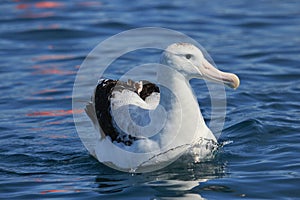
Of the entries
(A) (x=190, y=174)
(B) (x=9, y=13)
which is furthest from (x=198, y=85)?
(B) (x=9, y=13)

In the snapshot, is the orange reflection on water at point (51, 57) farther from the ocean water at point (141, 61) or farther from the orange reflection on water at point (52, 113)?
the orange reflection on water at point (52, 113)

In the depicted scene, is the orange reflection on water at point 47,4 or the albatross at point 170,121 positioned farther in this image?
the orange reflection on water at point 47,4

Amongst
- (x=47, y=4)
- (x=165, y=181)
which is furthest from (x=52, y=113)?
(x=47, y=4)

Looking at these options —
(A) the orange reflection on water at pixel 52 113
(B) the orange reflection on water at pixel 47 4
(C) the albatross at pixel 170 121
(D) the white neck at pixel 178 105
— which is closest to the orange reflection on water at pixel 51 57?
(A) the orange reflection on water at pixel 52 113

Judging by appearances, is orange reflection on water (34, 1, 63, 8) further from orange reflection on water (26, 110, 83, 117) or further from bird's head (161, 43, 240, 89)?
bird's head (161, 43, 240, 89)

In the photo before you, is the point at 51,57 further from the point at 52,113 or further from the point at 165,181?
A: the point at 165,181

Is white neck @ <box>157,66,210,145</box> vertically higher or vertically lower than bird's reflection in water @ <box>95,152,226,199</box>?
higher

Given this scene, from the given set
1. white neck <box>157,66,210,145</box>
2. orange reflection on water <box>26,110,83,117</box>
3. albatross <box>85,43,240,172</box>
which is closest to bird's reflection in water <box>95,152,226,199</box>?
albatross <box>85,43,240,172</box>

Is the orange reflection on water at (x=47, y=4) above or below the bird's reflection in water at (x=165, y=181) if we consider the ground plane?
above

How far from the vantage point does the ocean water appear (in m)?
7.78

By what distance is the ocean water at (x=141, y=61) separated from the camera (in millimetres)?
7777

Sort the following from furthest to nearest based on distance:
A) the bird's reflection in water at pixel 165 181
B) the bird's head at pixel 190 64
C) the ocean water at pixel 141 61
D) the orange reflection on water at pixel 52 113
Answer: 1. the orange reflection on water at pixel 52 113
2. the ocean water at pixel 141 61
3. the bird's head at pixel 190 64
4. the bird's reflection in water at pixel 165 181

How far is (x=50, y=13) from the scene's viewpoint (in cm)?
1753

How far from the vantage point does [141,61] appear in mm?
13516
